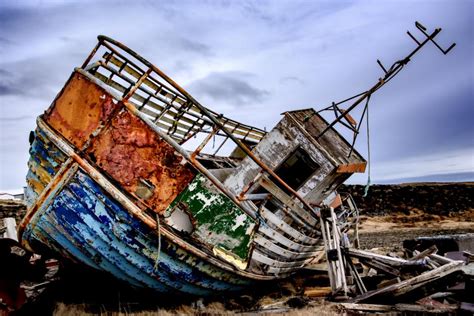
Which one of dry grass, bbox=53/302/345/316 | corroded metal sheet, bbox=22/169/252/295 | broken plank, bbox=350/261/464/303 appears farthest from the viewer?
broken plank, bbox=350/261/464/303

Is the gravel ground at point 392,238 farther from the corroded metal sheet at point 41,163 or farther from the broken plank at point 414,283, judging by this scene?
the corroded metal sheet at point 41,163

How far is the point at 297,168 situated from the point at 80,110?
3824 millimetres

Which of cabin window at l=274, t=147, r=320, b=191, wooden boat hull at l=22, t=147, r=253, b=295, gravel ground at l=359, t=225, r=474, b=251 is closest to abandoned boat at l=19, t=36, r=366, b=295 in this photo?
wooden boat hull at l=22, t=147, r=253, b=295

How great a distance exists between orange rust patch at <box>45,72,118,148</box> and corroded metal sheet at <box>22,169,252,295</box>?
573 mm

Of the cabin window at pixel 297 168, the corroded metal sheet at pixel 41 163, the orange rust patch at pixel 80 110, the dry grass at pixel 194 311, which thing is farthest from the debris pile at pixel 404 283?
the corroded metal sheet at pixel 41 163

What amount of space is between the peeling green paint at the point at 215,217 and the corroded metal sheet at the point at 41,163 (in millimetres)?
1546

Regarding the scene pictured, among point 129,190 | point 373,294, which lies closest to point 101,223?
point 129,190

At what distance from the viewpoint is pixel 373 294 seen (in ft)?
17.4

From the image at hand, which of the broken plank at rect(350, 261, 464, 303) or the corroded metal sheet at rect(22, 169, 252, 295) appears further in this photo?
the broken plank at rect(350, 261, 464, 303)

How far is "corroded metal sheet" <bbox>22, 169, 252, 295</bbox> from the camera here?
4.61m

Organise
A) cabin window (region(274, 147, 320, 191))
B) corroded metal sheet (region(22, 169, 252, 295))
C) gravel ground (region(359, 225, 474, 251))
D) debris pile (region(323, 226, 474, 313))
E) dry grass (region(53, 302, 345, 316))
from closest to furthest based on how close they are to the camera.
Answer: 1. corroded metal sheet (region(22, 169, 252, 295))
2. dry grass (region(53, 302, 345, 316))
3. debris pile (region(323, 226, 474, 313))
4. cabin window (region(274, 147, 320, 191))
5. gravel ground (region(359, 225, 474, 251))

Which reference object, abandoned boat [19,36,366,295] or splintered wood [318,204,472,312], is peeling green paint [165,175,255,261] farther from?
splintered wood [318,204,472,312]

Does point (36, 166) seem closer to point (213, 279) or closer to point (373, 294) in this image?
point (213, 279)

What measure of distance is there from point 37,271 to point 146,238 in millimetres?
2551
